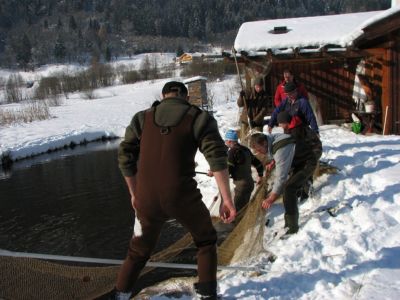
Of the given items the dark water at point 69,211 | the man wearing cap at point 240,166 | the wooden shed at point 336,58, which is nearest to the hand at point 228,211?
the man wearing cap at point 240,166

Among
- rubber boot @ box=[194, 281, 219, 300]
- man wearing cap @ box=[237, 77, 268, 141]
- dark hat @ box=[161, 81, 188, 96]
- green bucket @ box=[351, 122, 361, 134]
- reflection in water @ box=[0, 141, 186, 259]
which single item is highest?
dark hat @ box=[161, 81, 188, 96]

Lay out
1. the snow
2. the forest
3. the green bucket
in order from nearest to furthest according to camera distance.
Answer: the snow → the green bucket → the forest

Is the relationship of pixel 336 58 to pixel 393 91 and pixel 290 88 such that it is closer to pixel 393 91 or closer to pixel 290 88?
pixel 393 91

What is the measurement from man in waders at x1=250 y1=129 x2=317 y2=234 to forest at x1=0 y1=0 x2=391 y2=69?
106 meters

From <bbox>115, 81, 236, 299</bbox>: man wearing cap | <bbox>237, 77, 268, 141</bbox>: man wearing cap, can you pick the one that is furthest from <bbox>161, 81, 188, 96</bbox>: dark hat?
<bbox>237, 77, 268, 141</bbox>: man wearing cap

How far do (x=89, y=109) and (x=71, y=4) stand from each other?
135614 mm

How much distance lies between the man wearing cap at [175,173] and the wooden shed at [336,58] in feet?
27.5

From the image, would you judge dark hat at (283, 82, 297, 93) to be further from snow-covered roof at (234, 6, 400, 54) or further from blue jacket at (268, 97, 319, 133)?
snow-covered roof at (234, 6, 400, 54)

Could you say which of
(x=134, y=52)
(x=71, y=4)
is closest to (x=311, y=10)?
(x=134, y=52)

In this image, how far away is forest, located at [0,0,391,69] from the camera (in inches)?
4522

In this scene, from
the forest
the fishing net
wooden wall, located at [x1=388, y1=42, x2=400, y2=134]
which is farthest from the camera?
the forest

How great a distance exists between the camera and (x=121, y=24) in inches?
5748

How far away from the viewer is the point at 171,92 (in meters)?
3.47

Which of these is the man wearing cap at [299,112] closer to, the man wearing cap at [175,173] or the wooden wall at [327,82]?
the man wearing cap at [175,173]
